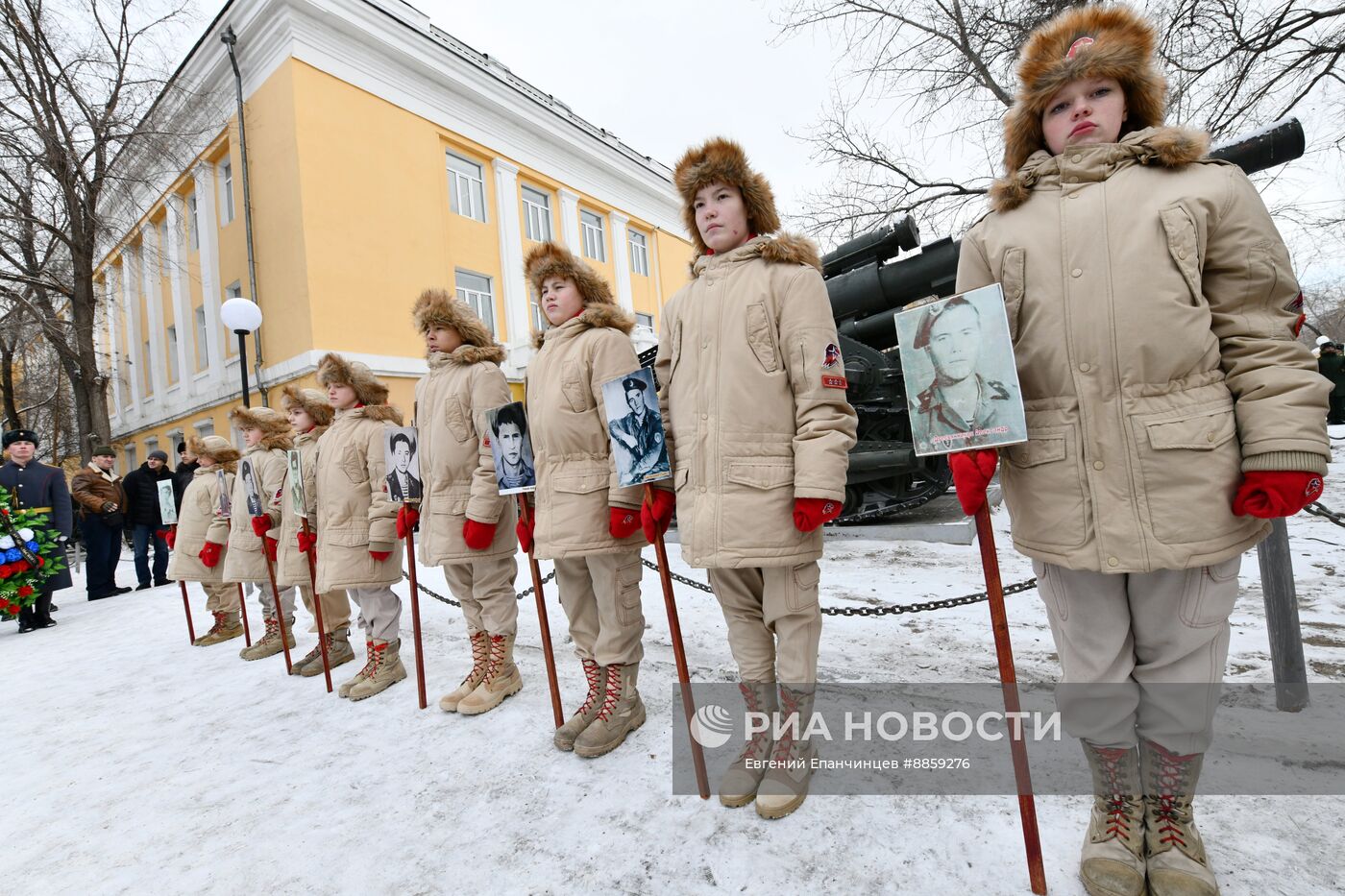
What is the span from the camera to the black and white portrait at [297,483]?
3700 millimetres

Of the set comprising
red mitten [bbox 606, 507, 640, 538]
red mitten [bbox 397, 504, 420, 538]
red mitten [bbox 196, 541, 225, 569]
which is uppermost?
red mitten [bbox 397, 504, 420, 538]

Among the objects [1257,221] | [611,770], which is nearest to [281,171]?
[611,770]

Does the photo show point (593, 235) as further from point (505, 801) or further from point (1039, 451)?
point (1039, 451)

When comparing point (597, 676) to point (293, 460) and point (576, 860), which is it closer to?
point (576, 860)

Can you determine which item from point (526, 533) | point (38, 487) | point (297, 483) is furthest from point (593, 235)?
point (526, 533)

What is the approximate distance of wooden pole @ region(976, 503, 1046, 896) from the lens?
1614 millimetres

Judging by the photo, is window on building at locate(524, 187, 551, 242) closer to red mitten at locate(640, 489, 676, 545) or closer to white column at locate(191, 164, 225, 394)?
white column at locate(191, 164, 225, 394)

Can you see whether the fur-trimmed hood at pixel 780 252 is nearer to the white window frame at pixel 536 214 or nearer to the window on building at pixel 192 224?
the white window frame at pixel 536 214

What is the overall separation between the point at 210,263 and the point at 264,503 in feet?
44.3

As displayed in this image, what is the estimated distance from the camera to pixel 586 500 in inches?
102

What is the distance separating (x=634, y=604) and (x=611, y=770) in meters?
0.66

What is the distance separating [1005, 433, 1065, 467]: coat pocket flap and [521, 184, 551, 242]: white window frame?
1648 centimetres

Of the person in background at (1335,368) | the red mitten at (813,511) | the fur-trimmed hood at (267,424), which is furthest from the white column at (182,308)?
the person in background at (1335,368)

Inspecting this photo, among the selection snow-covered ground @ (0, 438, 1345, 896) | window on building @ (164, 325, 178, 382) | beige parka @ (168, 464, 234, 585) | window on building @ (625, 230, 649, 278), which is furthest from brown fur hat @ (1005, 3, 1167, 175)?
window on building @ (164, 325, 178, 382)
